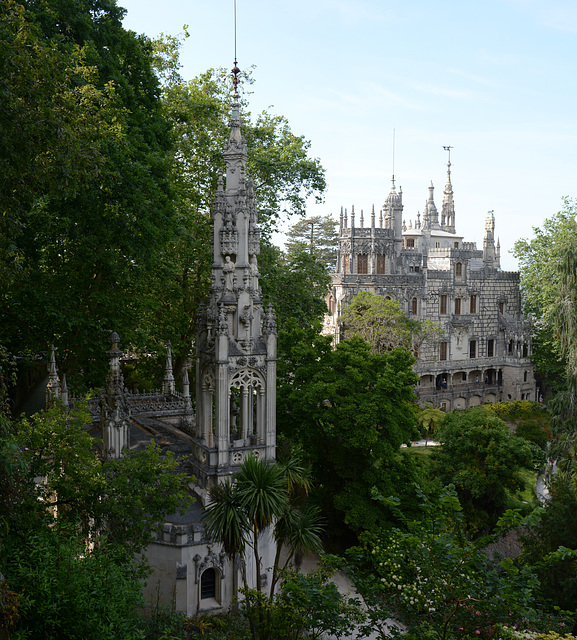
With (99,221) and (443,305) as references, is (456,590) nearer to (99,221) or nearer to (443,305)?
(99,221)

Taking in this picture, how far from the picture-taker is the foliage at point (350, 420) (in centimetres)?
2053

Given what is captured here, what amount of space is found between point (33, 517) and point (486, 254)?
177 ft

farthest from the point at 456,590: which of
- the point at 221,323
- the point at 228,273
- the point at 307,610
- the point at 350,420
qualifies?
the point at 350,420

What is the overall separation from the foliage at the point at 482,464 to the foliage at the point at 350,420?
5289 mm

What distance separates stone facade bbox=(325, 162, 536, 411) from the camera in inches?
1986

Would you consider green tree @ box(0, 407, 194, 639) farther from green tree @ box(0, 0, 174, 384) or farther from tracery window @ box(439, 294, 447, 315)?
tracery window @ box(439, 294, 447, 315)

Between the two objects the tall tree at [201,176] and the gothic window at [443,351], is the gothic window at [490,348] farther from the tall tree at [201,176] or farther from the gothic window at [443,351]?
the tall tree at [201,176]

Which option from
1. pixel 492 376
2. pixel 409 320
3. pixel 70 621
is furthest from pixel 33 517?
pixel 492 376

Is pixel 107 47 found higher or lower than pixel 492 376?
higher

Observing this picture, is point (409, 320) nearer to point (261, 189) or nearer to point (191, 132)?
point (261, 189)

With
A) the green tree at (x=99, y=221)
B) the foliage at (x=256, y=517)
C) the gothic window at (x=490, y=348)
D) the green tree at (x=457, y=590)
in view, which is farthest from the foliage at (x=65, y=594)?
the gothic window at (x=490, y=348)

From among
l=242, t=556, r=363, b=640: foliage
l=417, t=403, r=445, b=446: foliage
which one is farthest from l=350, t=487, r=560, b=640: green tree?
l=417, t=403, r=445, b=446: foliage

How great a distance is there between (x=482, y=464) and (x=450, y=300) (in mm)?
30756

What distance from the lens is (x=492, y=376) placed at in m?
57.7
